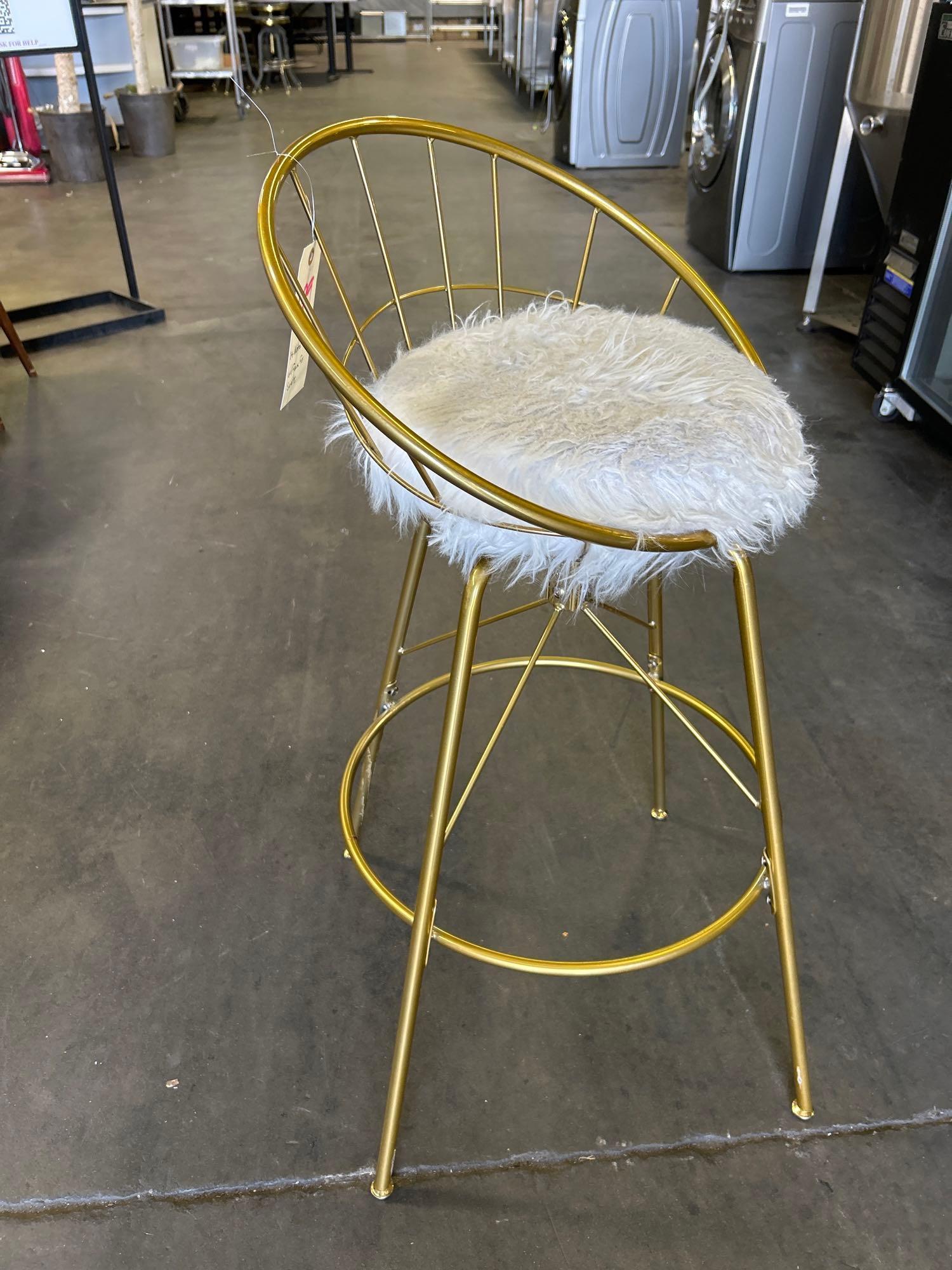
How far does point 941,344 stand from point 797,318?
847 millimetres

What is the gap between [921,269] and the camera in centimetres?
221

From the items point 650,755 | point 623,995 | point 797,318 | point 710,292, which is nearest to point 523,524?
point 710,292

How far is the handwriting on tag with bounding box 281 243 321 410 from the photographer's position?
808 mm

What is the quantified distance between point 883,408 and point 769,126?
1.32 meters

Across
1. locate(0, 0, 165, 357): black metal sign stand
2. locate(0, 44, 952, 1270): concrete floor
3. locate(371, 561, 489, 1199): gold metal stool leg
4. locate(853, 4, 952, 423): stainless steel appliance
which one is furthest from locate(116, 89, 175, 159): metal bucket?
locate(371, 561, 489, 1199): gold metal stool leg

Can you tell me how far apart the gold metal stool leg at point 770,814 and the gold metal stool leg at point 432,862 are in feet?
0.74

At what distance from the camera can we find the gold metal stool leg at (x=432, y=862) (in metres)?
0.80

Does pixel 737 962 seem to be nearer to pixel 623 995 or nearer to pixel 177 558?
pixel 623 995

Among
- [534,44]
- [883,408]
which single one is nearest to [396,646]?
[883,408]

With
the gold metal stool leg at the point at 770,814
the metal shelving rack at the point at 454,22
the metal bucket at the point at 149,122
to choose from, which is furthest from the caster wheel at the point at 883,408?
the metal shelving rack at the point at 454,22

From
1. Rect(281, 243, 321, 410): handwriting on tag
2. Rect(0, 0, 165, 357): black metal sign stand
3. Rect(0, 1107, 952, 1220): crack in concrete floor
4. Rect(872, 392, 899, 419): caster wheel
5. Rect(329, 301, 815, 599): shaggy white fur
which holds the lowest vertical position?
Rect(0, 1107, 952, 1220): crack in concrete floor

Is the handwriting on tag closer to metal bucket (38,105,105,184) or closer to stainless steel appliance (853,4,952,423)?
stainless steel appliance (853,4,952,423)

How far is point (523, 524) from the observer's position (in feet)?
2.47

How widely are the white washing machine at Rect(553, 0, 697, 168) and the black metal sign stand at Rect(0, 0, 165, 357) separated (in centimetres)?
243
